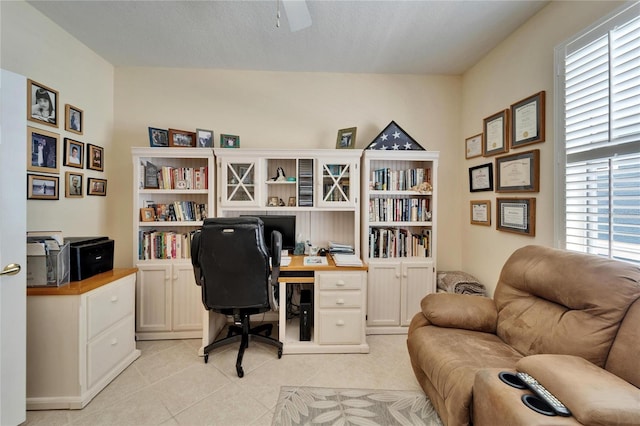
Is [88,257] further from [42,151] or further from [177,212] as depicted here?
[42,151]

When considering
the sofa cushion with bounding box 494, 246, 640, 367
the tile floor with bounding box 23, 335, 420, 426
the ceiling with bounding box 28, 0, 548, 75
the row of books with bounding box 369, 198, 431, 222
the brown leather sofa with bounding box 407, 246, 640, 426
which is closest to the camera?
the brown leather sofa with bounding box 407, 246, 640, 426

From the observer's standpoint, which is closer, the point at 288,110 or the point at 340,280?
the point at 340,280

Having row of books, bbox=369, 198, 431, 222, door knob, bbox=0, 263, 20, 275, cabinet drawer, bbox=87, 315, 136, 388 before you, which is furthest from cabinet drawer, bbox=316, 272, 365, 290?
door knob, bbox=0, 263, 20, 275

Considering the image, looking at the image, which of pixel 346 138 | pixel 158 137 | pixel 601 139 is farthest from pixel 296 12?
pixel 601 139

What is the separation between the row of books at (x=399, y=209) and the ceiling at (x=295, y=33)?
1.47m

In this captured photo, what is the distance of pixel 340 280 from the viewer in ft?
7.17

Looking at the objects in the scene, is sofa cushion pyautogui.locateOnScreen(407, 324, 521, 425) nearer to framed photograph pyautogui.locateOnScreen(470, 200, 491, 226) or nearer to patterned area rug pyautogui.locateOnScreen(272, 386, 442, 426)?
patterned area rug pyautogui.locateOnScreen(272, 386, 442, 426)

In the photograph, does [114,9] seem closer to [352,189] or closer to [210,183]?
[210,183]

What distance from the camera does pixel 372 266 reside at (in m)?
2.54

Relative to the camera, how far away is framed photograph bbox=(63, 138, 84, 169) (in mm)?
2139

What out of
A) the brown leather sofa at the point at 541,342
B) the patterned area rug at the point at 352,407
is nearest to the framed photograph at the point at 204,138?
the patterned area rug at the point at 352,407

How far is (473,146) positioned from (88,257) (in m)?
3.67

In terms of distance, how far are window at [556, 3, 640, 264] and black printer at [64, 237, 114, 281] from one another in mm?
3478

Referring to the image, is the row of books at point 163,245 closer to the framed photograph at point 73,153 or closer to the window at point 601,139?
the framed photograph at point 73,153
